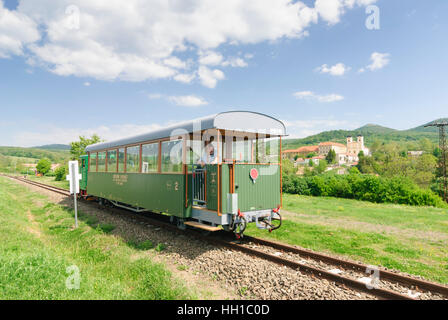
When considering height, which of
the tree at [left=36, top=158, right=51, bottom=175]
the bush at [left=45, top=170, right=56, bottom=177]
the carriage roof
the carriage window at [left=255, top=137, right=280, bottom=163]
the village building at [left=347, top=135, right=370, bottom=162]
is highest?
the village building at [left=347, top=135, right=370, bottom=162]

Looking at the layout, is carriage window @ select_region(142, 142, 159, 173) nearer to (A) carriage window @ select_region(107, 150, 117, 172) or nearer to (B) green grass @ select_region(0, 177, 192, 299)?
(B) green grass @ select_region(0, 177, 192, 299)

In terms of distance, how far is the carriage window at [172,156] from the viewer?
781 centimetres

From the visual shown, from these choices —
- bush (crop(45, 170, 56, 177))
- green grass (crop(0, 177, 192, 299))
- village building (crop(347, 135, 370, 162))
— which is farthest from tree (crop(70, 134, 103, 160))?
village building (crop(347, 135, 370, 162))

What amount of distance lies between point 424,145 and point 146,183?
287ft

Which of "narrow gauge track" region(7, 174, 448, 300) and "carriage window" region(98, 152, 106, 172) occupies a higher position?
"carriage window" region(98, 152, 106, 172)

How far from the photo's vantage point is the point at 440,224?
1105cm

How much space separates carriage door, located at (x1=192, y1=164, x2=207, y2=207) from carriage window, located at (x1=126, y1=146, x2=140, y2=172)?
3.17m

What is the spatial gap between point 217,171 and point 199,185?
1105mm

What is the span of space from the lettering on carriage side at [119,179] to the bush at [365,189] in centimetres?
1749

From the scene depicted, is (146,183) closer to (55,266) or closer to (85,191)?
(55,266)

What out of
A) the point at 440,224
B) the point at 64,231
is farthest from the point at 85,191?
the point at 440,224

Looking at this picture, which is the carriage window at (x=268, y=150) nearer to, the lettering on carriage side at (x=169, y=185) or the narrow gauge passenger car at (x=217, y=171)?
the narrow gauge passenger car at (x=217, y=171)

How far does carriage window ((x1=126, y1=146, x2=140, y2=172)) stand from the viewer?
390 inches

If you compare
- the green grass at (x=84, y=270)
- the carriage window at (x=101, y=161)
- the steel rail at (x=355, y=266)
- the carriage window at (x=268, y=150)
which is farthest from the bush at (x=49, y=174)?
the steel rail at (x=355, y=266)
